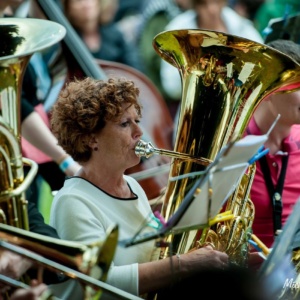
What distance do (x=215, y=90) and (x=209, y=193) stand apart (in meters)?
0.86

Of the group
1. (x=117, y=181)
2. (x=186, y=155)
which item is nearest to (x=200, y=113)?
(x=186, y=155)

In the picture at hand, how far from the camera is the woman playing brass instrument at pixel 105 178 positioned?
3.77 meters

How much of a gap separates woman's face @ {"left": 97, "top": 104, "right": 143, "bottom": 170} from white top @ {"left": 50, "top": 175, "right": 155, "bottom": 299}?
12 cm

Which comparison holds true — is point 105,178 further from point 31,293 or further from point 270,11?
point 270,11

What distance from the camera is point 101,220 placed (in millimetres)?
3824

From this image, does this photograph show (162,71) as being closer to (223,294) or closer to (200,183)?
(200,183)

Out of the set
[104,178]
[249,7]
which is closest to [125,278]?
[104,178]

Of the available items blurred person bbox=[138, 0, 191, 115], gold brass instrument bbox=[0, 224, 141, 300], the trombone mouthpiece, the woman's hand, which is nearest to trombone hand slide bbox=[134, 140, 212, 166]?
the trombone mouthpiece

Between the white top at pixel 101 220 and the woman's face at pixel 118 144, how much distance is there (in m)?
0.12

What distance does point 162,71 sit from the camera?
25.2ft

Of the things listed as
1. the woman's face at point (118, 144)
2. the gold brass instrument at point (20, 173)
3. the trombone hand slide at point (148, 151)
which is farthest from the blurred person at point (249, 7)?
the gold brass instrument at point (20, 173)

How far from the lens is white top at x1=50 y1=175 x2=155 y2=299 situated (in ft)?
12.3

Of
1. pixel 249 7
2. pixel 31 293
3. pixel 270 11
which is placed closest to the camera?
pixel 31 293

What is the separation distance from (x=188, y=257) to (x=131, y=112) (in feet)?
1.85
